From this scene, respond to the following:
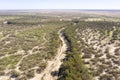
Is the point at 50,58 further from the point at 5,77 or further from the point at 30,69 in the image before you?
the point at 5,77

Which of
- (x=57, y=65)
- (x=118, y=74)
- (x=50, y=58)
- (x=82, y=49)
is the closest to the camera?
(x=118, y=74)

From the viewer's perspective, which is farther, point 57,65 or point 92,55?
point 92,55

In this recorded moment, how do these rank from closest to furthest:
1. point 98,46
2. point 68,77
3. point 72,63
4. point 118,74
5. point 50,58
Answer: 1. point 68,77
2. point 118,74
3. point 72,63
4. point 50,58
5. point 98,46

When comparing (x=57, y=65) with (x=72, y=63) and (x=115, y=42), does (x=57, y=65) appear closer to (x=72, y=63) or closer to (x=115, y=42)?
(x=72, y=63)

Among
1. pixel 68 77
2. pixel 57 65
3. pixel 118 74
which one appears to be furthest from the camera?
pixel 57 65

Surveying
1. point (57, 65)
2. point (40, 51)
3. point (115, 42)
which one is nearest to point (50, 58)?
point (57, 65)

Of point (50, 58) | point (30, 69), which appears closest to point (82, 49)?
point (50, 58)

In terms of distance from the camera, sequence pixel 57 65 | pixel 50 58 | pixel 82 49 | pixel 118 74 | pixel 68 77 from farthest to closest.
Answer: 1. pixel 82 49
2. pixel 50 58
3. pixel 57 65
4. pixel 118 74
5. pixel 68 77

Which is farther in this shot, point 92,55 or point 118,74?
point 92,55
